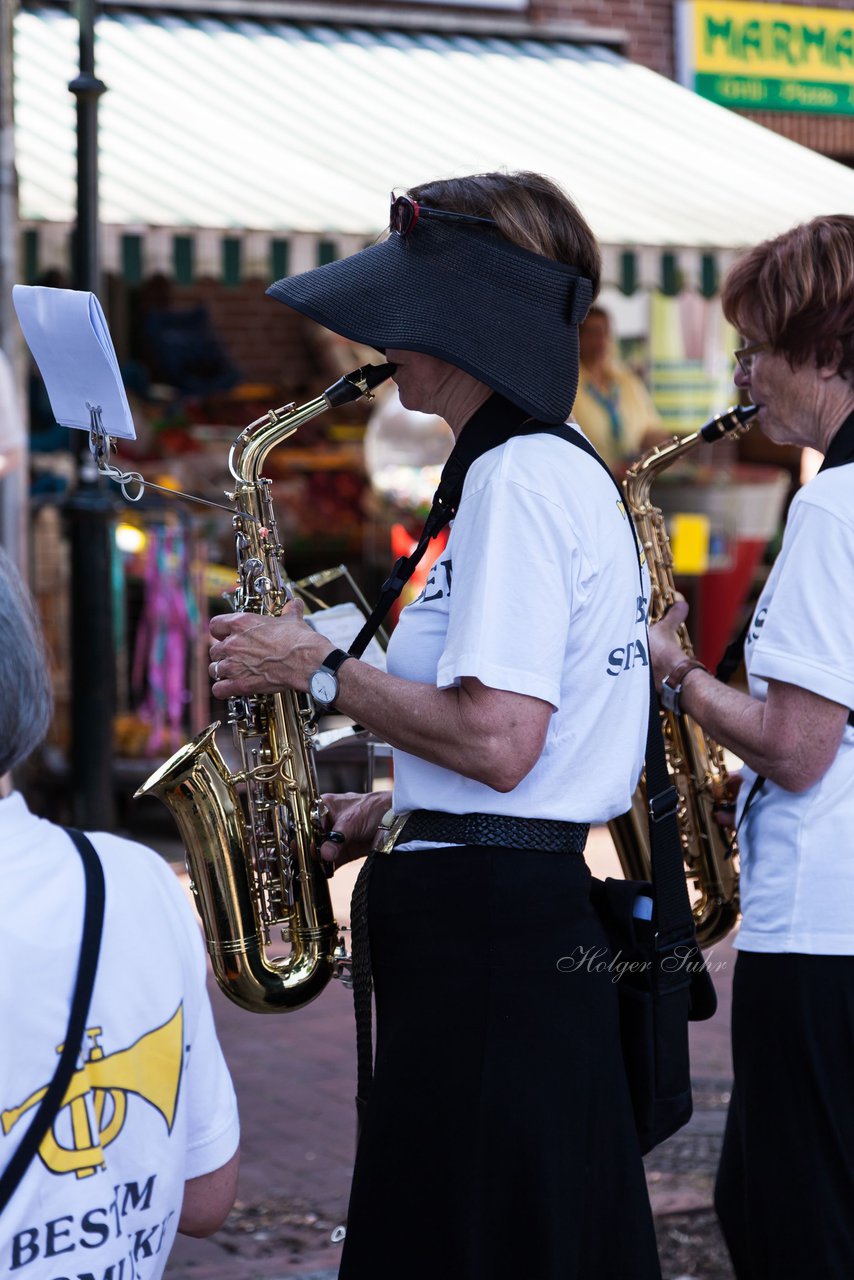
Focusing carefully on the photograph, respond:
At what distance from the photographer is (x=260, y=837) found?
106 inches

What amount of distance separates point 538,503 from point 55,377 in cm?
77

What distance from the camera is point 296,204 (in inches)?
275

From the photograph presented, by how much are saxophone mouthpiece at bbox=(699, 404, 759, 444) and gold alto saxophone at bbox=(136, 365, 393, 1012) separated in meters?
0.90

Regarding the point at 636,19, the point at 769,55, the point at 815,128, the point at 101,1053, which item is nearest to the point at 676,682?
the point at 101,1053

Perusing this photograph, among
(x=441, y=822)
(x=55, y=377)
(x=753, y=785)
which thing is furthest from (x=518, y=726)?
(x=55, y=377)

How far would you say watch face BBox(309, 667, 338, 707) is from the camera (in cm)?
228

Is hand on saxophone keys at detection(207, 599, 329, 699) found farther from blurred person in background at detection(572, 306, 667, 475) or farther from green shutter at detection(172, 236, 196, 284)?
blurred person in background at detection(572, 306, 667, 475)

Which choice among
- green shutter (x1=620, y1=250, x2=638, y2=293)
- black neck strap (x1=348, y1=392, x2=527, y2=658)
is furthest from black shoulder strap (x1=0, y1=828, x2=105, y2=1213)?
green shutter (x1=620, y1=250, x2=638, y2=293)

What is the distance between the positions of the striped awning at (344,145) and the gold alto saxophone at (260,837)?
164 inches

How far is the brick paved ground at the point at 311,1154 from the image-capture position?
3676 millimetres

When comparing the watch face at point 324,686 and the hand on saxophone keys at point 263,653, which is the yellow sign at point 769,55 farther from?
the watch face at point 324,686

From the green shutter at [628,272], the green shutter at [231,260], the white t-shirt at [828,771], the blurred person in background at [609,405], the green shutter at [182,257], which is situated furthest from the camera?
the blurred person in background at [609,405]

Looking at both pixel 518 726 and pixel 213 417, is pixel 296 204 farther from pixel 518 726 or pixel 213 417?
pixel 518 726

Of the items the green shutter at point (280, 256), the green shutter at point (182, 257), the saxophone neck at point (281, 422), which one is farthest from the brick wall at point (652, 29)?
the saxophone neck at point (281, 422)
